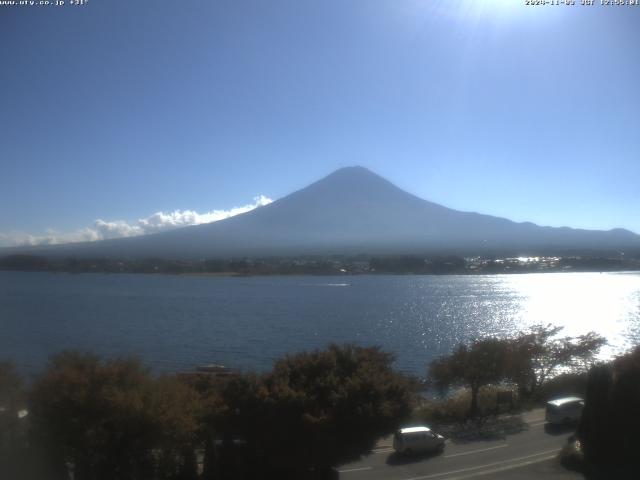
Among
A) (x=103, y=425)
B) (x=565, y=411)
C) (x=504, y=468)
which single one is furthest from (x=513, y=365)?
(x=103, y=425)

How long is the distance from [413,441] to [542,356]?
313 inches

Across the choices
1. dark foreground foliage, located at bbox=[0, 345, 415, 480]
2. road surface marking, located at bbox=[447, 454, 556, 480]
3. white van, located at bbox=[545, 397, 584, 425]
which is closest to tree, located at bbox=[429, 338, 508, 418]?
white van, located at bbox=[545, 397, 584, 425]

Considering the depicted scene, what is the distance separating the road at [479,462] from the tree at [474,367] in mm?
3244

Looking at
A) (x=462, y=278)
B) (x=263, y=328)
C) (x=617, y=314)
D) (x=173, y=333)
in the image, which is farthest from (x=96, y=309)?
(x=462, y=278)

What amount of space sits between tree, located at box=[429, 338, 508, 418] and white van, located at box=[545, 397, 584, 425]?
2650 mm

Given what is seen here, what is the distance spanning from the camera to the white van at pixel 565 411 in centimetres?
900

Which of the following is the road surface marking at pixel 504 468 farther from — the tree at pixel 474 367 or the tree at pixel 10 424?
the tree at pixel 474 367

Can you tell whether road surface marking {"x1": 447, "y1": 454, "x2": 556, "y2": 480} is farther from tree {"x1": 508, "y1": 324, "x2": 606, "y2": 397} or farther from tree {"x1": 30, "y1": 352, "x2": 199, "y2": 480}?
tree {"x1": 508, "y1": 324, "x2": 606, "y2": 397}

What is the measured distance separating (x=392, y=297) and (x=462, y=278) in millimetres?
19914

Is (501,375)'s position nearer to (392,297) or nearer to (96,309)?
(96,309)

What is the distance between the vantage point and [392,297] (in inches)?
1565

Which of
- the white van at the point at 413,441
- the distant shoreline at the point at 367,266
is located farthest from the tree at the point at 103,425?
the distant shoreline at the point at 367,266

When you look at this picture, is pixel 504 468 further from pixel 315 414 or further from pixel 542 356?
pixel 542 356

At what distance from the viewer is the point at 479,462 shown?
7.31 m
